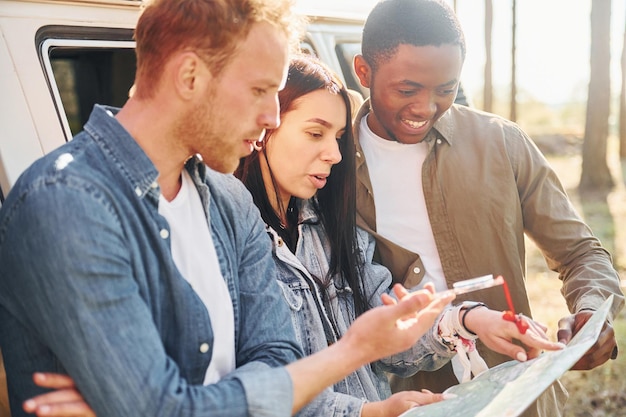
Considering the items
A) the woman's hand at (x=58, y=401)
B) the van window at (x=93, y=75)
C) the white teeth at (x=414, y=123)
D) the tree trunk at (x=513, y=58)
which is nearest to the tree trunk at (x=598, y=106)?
the tree trunk at (x=513, y=58)

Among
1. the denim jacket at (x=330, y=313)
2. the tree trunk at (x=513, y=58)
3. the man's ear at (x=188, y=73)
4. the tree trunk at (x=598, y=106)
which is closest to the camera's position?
the man's ear at (x=188, y=73)

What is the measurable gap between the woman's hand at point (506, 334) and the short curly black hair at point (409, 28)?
1059mm

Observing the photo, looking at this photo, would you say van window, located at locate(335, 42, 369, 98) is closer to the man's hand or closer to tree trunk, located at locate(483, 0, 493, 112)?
the man's hand

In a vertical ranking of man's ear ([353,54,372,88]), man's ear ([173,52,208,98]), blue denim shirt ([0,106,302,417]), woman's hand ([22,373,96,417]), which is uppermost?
man's ear ([173,52,208,98])

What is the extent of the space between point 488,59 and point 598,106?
113 inches

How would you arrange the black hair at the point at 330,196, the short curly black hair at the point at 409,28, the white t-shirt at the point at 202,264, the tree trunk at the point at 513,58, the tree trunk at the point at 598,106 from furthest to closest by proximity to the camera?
the tree trunk at the point at 513,58 < the tree trunk at the point at 598,106 < the short curly black hair at the point at 409,28 < the black hair at the point at 330,196 < the white t-shirt at the point at 202,264

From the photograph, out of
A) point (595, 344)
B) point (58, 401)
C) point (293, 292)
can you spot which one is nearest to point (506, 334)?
point (595, 344)

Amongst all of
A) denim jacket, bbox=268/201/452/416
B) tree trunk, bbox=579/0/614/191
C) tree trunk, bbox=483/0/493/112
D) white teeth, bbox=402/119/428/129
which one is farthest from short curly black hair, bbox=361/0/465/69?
tree trunk, bbox=483/0/493/112

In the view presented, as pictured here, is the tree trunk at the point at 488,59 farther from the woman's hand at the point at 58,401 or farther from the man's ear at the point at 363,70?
the woman's hand at the point at 58,401

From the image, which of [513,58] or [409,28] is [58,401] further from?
[513,58]

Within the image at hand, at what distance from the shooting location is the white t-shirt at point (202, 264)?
6.03 feet

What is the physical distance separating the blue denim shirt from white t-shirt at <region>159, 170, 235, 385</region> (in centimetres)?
7

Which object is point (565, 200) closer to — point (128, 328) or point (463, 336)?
point (463, 336)

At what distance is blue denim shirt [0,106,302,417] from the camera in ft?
5.03
